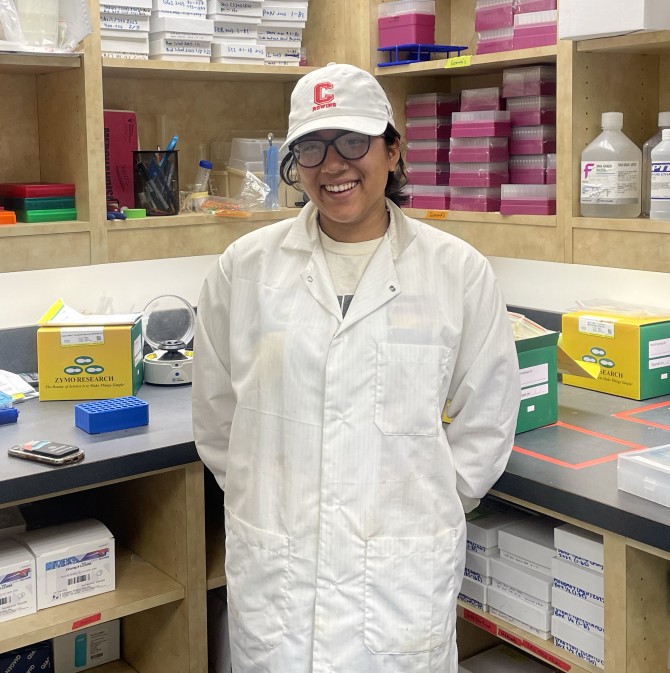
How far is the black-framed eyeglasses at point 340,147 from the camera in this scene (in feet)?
5.65

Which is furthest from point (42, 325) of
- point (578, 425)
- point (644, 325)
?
point (644, 325)

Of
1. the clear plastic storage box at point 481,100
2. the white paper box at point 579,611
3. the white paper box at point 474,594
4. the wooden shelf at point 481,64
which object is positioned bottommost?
the white paper box at point 474,594

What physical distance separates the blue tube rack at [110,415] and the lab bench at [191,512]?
2 centimetres

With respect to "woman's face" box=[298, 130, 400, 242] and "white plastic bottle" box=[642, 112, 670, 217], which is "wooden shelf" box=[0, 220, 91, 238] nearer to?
"woman's face" box=[298, 130, 400, 242]

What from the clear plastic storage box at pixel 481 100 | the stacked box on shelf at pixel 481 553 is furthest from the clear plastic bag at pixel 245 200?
the stacked box on shelf at pixel 481 553

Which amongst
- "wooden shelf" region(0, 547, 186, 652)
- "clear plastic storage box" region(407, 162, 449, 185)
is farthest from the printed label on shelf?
"wooden shelf" region(0, 547, 186, 652)

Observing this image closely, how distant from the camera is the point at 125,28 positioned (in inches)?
104

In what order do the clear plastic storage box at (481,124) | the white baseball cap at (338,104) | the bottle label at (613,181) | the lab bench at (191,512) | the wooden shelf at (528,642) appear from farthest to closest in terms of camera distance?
the clear plastic storage box at (481,124)
the bottle label at (613,181)
the wooden shelf at (528,642)
the lab bench at (191,512)
the white baseball cap at (338,104)

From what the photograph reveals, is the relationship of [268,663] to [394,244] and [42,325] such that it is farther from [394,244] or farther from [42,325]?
[42,325]

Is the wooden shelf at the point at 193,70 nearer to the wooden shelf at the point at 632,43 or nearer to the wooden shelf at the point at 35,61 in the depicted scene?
the wooden shelf at the point at 35,61

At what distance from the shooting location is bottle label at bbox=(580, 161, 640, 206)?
237 centimetres

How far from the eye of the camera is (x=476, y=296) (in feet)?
5.87

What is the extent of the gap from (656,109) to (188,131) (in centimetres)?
142

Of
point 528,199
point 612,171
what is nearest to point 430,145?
point 528,199
